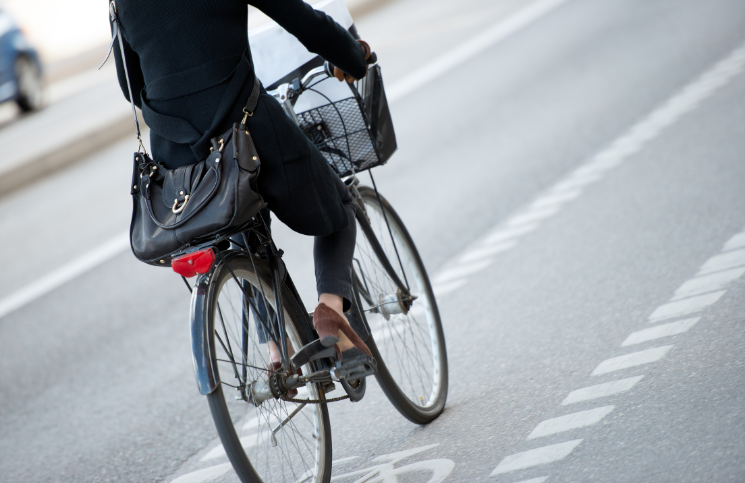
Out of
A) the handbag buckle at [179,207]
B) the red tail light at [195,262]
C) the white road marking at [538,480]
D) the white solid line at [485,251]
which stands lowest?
the white road marking at [538,480]

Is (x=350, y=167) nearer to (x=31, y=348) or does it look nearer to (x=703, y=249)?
(x=703, y=249)

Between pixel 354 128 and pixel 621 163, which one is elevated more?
pixel 354 128

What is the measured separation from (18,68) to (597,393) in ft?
45.7

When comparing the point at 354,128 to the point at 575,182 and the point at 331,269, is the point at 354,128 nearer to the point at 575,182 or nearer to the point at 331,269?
the point at 331,269

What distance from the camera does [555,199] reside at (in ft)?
20.3

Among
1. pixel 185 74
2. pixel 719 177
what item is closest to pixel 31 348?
pixel 185 74

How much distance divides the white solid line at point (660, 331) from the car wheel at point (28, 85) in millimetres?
13542

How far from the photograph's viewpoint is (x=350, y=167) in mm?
3377

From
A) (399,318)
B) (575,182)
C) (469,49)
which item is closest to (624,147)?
(575,182)

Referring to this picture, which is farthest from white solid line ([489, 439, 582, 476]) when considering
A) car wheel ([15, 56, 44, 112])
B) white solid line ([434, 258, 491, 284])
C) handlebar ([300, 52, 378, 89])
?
car wheel ([15, 56, 44, 112])

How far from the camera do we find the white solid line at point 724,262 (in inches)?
173

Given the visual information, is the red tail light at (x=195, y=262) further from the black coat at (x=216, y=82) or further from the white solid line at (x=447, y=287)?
the white solid line at (x=447, y=287)

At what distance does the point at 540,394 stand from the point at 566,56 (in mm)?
7755

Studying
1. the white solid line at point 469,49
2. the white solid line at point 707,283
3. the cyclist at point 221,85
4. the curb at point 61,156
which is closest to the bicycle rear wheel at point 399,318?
the cyclist at point 221,85
